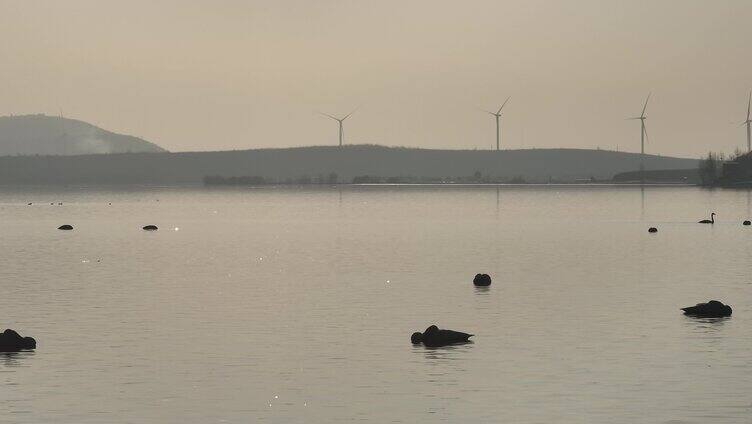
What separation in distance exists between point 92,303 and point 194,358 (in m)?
20.4

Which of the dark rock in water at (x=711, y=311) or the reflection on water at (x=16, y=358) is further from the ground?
the dark rock in water at (x=711, y=311)

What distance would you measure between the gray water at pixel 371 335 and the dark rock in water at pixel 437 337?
0.58 metres

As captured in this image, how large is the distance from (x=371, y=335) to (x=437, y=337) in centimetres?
463

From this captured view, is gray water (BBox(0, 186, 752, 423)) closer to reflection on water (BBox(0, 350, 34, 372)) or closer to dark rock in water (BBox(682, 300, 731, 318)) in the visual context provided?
reflection on water (BBox(0, 350, 34, 372))

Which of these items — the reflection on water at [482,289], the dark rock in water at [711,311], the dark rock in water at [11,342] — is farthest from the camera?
the reflection on water at [482,289]

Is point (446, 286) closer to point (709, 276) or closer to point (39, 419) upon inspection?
point (709, 276)

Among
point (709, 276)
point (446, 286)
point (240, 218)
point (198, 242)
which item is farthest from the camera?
point (240, 218)

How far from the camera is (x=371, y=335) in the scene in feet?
175

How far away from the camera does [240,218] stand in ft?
637

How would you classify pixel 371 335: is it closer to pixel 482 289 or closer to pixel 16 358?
pixel 16 358

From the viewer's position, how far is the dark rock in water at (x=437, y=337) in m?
49.2

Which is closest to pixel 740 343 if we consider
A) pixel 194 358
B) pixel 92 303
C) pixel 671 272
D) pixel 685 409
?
pixel 685 409

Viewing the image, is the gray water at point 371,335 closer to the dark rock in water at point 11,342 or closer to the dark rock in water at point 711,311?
the dark rock in water at point 11,342

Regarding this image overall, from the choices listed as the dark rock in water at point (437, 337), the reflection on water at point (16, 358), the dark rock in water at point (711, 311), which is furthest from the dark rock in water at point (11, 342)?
the dark rock in water at point (711, 311)
